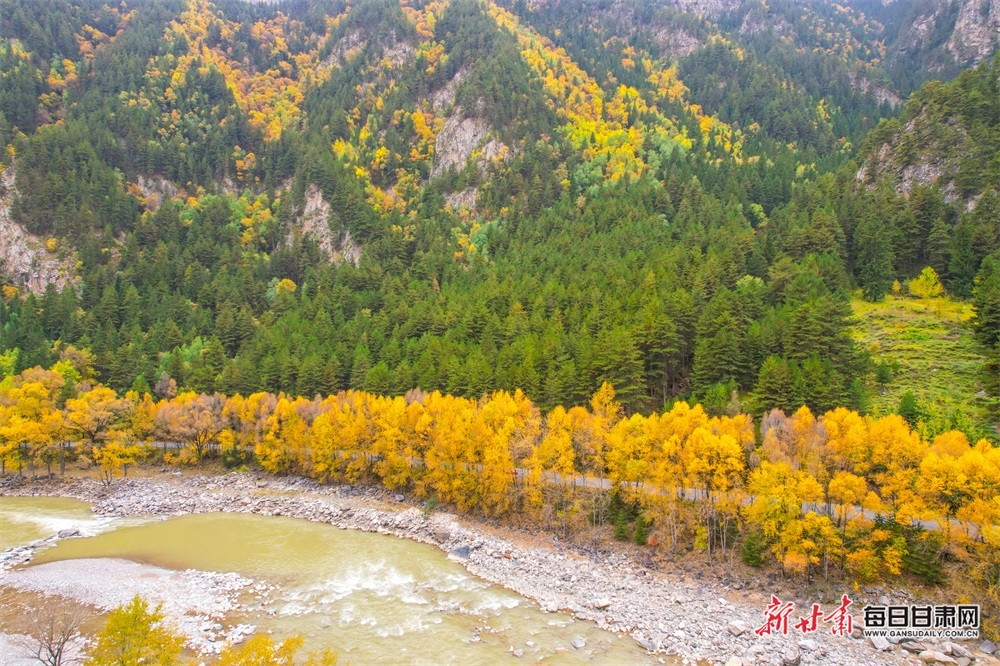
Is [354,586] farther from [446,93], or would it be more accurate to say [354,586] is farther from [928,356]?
[446,93]

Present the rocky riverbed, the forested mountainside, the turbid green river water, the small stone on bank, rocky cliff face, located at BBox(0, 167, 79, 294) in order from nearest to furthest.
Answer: the small stone on bank → the rocky riverbed → the turbid green river water → the forested mountainside → rocky cliff face, located at BBox(0, 167, 79, 294)

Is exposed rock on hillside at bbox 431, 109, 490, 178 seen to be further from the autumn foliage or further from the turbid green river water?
the turbid green river water

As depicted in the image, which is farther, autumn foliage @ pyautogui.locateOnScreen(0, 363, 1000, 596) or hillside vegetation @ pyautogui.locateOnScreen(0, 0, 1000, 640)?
hillside vegetation @ pyautogui.locateOnScreen(0, 0, 1000, 640)

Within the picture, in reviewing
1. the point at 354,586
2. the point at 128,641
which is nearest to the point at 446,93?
the point at 354,586

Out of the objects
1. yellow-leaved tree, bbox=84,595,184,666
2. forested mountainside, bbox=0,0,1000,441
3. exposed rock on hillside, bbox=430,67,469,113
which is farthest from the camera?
exposed rock on hillside, bbox=430,67,469,113

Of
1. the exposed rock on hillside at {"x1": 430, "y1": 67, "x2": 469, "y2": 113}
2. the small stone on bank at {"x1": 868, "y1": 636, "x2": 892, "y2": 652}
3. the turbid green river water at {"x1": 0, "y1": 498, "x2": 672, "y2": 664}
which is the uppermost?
the exposed rock on hillside at {"x1": 430, "y1": 67, "x2": 469, "y2": 113}

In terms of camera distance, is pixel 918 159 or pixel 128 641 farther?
pixel 918 159

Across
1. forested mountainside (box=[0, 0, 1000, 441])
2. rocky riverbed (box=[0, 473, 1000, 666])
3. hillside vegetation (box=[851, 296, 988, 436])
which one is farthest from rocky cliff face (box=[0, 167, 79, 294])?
hillside vegetation (box=[851, 296, 988, 436])

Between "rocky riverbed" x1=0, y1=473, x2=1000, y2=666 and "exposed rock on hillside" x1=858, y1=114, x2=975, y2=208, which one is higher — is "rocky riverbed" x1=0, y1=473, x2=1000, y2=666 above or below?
below
